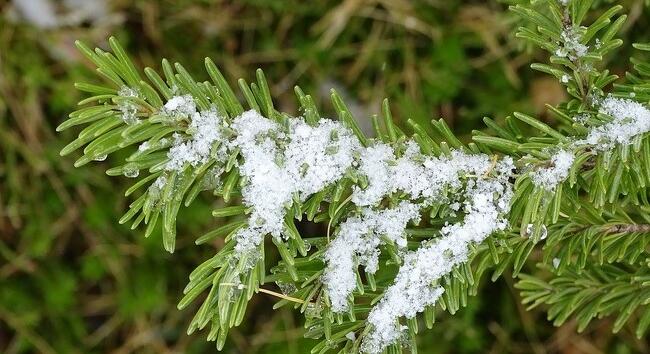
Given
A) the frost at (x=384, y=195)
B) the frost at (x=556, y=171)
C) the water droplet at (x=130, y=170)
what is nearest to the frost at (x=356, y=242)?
the frost at (x=384, y=195)

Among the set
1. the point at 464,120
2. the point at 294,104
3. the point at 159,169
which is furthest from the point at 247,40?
the point at 159,169

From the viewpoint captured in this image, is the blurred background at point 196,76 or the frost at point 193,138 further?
the blurred background at point 196,76

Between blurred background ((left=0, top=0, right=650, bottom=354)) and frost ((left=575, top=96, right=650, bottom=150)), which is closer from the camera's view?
frost ((left=575, top=96, right=650, bottom=150))

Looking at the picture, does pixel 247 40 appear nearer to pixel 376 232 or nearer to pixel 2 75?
pixel 2 75

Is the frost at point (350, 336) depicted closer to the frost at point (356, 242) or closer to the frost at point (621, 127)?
the frost at point (356, 242)

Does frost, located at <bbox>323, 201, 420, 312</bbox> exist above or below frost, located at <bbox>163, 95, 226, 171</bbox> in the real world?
below

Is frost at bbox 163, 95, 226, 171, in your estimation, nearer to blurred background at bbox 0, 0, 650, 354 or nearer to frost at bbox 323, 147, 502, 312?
frost at bbox 323, 147, 502, 312

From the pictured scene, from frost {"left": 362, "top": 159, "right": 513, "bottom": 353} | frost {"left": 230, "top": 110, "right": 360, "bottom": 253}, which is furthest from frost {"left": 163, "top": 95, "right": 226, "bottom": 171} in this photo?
frost {"left": 362, "top": 159, "right": 513, "bottom": 353}
